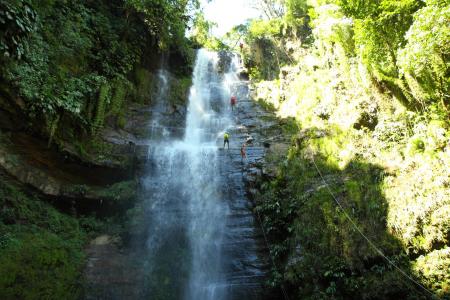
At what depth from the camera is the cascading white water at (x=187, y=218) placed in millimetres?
10680

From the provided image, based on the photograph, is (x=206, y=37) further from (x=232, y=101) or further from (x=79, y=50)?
(x=79, y=50)

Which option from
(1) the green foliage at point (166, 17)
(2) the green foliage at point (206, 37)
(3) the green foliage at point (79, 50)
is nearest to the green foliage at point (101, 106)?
(3) the green foliage at point (79, 50)

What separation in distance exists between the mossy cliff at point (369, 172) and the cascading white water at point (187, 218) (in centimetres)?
→ 192

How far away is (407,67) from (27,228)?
1161 cm

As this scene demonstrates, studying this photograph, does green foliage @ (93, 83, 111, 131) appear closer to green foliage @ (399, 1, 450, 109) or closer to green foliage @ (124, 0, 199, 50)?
green foliage @ (124, 0, 199, 50)

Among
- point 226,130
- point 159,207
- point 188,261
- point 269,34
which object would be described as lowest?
point 188,261

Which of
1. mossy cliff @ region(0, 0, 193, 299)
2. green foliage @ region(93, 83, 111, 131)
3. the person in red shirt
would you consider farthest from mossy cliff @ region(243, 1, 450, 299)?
green foliage @ region(93, 83, 111, 131)

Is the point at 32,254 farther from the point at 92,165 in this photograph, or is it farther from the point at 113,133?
the point at 113,133

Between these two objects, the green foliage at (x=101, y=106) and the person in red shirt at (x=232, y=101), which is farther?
the person in red shirt at (x=232, y=101)

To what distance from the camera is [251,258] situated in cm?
1099

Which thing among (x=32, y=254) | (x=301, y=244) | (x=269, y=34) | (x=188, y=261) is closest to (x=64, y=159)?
(x=32, y=254)

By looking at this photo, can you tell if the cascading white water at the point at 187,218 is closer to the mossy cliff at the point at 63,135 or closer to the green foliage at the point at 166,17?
the mossy cliff at the point at 63,135

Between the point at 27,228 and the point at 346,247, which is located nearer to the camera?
the point at 346,247

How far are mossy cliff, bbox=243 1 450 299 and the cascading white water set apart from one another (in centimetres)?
192
